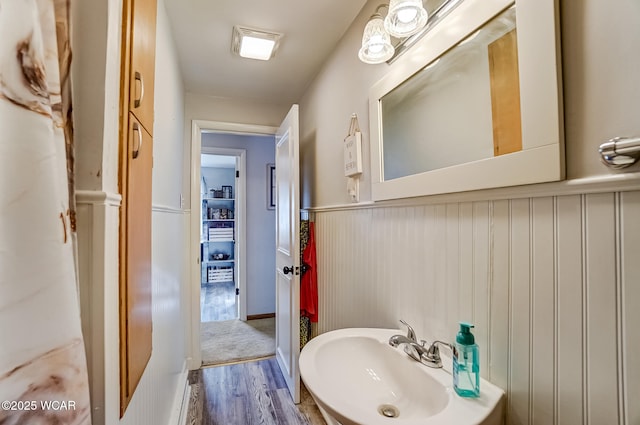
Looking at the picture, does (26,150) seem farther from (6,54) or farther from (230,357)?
(230,357)

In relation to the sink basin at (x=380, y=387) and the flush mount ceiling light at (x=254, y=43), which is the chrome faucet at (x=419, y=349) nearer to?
the sink basin at (x=380, y=387)

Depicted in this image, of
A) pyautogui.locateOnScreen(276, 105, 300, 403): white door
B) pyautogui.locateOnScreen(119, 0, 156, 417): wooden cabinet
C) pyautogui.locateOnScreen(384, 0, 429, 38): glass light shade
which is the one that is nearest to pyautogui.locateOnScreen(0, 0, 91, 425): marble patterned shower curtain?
pyautogui.locateOnScreen(119, 0, 156, 417): wooden cabinet

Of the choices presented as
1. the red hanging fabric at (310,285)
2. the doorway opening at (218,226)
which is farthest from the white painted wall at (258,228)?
the red hanging fabric at (310,285)

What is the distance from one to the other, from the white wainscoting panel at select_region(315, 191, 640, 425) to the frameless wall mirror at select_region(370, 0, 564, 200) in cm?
10

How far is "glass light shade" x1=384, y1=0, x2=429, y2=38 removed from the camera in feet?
3.09

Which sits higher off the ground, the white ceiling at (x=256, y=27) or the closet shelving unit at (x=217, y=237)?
the white ceiling at (x=256, y=27)

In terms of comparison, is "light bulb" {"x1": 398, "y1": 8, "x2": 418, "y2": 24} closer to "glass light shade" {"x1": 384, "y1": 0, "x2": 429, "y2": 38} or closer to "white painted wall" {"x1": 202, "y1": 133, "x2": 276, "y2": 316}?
"glass light shade" {"x1": 384, "y1": 0, "x2": 429, "y2": 38}

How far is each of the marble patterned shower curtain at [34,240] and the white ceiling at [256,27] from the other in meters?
1.28

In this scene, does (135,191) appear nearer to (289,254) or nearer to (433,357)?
(433,357)

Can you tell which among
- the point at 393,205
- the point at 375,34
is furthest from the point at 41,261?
the point at 375,34

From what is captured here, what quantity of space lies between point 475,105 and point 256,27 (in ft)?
4.62

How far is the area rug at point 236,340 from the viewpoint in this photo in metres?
2.62

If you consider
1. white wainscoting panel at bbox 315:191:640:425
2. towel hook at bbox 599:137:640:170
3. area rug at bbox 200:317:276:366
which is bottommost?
area rug at bbox 200:317:276:366

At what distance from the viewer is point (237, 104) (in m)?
2.66
